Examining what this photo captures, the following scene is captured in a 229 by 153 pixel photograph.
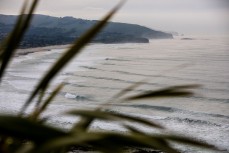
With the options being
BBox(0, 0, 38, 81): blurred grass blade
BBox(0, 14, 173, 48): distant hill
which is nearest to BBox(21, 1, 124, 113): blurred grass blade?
BBox(0, 0, 38, 81): blurred grass blade

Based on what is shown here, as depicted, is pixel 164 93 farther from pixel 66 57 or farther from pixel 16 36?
pixel 16 36

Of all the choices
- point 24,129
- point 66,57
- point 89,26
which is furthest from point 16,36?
point 89,26

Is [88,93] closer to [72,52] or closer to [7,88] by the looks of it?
[7,88]

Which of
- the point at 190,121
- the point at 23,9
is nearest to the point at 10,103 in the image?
the point at 190,121

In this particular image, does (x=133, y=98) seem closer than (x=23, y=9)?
Yes

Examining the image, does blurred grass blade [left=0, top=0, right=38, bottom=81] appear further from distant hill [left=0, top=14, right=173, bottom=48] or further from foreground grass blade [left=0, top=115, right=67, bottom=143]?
distant hill [left=0, top=14, right=173, bottom=48]

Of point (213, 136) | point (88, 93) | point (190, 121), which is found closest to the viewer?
point (213, 136)

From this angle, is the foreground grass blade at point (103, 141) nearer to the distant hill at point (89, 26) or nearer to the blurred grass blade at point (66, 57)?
the blurred grass blade at point (66, 57)

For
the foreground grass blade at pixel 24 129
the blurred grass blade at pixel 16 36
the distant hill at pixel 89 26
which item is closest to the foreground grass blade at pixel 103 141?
the foreground grass blade at pixel 24 129
